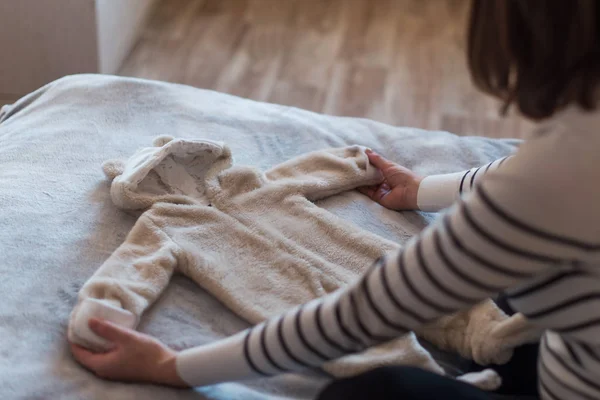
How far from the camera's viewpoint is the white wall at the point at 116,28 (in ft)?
6.72

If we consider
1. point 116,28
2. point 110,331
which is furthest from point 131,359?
point 116,28

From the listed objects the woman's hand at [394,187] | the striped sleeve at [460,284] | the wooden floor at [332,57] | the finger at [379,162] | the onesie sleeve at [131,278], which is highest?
the striped sleeve at [460,284]

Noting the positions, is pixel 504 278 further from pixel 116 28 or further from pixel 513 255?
pixel 116 28

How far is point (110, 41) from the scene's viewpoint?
7.06 ft

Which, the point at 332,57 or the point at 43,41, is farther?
the point at 332,57

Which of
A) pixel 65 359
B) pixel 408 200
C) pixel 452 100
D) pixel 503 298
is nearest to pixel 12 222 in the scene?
pixel 65 359

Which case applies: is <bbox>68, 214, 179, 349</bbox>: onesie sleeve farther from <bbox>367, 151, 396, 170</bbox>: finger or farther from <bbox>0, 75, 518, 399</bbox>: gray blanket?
<bbox>367, 151, 396, 170</bbox>: finger

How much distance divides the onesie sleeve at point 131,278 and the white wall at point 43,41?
1.10m

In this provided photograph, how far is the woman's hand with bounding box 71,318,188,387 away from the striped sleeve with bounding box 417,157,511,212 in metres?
0.51

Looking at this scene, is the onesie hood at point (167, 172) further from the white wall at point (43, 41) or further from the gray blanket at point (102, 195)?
the white wall at point (43, 41)

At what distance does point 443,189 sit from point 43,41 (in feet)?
4.29

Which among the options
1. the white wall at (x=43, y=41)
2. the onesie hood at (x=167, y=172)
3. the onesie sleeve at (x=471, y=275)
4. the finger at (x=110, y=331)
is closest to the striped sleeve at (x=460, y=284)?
the onesie sleeve at (x=471, y=275)

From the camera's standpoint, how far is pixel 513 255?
62cm

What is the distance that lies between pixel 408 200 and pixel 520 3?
604 mm
